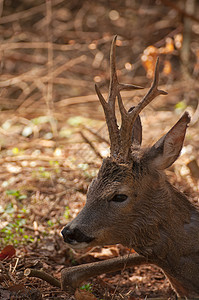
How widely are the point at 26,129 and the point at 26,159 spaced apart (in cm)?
137

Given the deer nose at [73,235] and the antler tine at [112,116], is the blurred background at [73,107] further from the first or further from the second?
the antler tine at [112,116]

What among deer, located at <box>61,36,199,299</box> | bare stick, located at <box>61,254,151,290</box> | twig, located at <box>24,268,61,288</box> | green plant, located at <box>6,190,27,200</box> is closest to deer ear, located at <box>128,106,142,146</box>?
deer, located at <box>61,36,199,299</box>

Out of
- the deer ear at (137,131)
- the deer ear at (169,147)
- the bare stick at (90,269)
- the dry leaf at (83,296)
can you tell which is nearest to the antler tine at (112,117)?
the deer ear at (169,147)

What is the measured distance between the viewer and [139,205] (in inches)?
123

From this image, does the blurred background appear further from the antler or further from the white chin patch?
the antler

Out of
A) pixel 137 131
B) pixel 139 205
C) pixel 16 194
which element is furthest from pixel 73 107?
pixel 139 205

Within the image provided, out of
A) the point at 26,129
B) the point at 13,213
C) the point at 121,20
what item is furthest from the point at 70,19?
the point at 13,213

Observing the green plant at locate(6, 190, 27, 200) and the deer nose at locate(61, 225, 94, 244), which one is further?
the green plant at locate(6, 190, 27, 200)

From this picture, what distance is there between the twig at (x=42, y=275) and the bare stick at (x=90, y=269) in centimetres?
9

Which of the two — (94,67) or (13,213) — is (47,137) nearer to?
(13,213)

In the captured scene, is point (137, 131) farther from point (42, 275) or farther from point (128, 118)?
point (42, 275)

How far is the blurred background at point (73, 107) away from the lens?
4.43 meters

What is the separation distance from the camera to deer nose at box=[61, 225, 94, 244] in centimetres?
292

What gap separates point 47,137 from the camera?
6906mm
